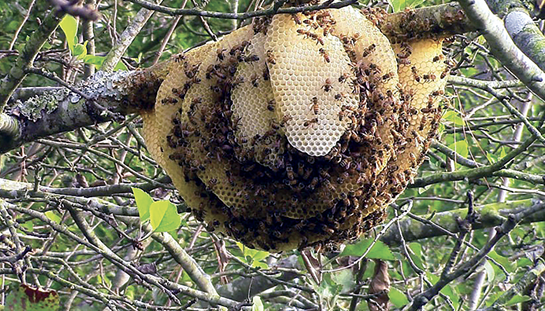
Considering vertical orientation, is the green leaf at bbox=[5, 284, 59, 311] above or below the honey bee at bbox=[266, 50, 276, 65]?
below

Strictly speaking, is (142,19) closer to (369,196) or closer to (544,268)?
(369,196)

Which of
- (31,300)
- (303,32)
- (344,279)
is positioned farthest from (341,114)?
(344,279)

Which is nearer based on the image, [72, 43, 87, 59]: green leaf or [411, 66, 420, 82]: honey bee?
[411, 66, 420, 82]: honey bee

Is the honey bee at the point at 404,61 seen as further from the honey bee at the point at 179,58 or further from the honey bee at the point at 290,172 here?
the honey bee at the point at 179,58

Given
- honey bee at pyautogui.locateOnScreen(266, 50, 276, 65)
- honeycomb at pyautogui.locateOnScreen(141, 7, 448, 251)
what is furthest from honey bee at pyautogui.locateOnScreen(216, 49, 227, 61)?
honey bee at pyautogui.locateOnScreen(266, 50, 276, 65)

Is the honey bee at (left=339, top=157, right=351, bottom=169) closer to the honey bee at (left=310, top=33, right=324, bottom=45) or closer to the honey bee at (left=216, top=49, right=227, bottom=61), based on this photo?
the honey bee at (left=310, top=33, right=324, bottom=45)

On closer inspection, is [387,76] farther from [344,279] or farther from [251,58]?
[344,279]

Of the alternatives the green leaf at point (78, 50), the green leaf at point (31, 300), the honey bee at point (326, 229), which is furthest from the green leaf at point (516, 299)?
the green leaf at point (78, 50)
